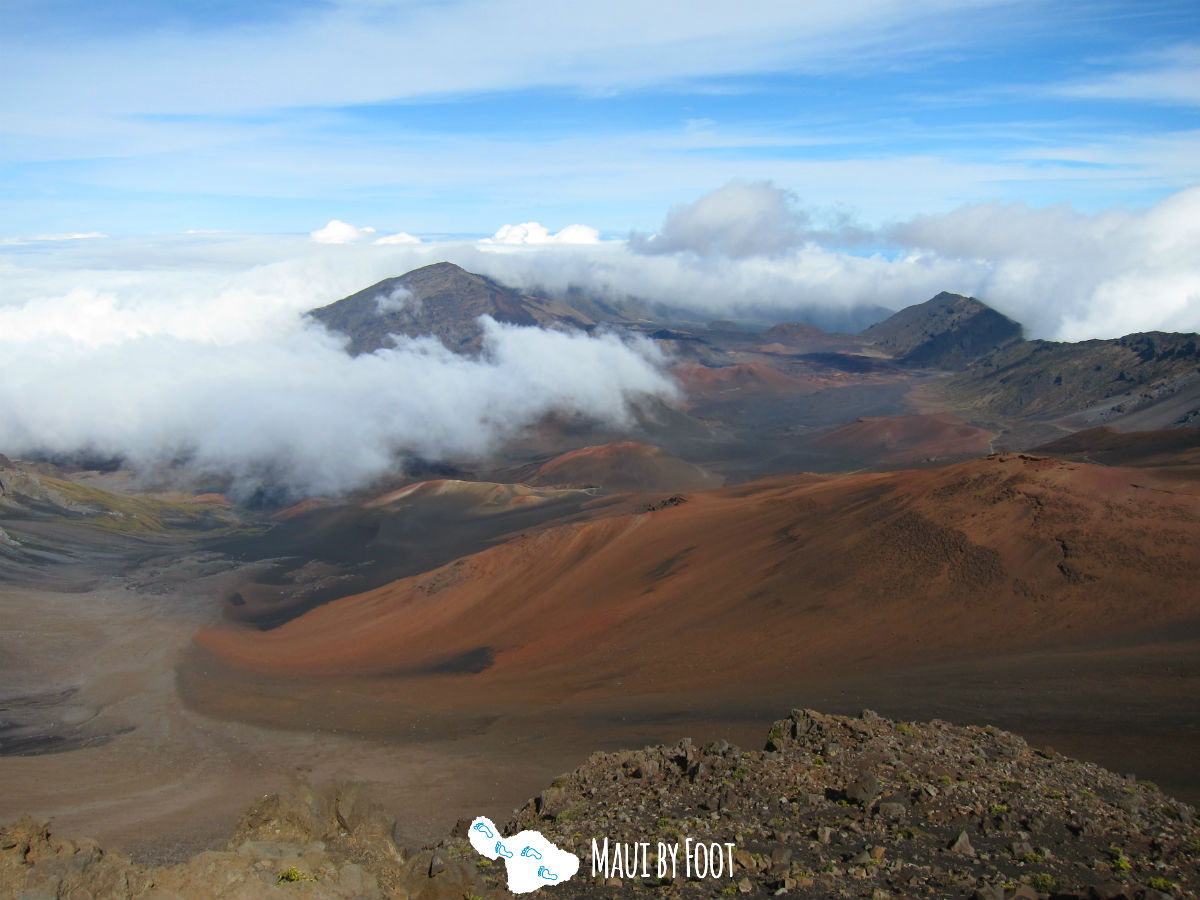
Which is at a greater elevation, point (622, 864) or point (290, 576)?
point (622, 864)

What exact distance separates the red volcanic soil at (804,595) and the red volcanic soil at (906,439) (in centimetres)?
7789

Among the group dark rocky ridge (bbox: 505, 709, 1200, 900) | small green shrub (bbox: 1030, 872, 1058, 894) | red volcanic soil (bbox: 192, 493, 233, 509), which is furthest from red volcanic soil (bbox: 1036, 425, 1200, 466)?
red volcanic soil (bbox: 192, 493, 233, 509)

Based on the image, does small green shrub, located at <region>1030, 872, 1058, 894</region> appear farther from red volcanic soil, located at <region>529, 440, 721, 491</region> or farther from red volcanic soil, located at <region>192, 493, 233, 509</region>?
red volcanic soil, located at <region>192, 493, 233, 509</region>

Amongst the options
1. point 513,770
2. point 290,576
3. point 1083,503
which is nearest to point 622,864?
point 513,770

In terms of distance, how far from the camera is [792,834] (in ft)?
44.0

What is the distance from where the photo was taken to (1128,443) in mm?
78250

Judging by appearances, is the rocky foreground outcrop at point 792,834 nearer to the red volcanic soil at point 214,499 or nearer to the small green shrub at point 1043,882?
the small green shrub at point 1043,882

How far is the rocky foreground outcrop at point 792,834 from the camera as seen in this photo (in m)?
11.0

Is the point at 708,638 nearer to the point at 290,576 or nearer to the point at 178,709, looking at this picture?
the point at 178,709

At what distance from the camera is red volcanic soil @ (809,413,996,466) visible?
12312cm

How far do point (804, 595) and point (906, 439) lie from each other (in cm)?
10343

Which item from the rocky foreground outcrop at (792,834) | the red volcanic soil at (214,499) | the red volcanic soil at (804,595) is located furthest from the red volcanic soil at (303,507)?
the rocky foreground outcrop at (792,834)

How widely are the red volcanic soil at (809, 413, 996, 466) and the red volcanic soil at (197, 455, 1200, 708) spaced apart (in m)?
77.9

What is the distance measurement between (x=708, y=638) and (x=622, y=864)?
23.1m
